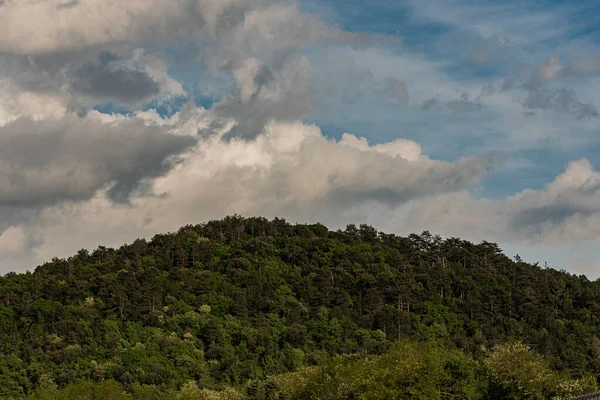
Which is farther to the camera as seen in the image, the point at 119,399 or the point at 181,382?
the point at 181,382

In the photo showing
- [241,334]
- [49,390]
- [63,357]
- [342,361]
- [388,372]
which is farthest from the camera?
[241,334]

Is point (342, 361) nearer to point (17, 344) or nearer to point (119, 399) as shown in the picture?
point (119, 399)

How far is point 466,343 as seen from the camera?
198 metres

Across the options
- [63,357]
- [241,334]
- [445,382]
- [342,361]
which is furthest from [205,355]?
[445,382]

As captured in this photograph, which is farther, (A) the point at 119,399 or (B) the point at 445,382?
(A) the point at 119,399

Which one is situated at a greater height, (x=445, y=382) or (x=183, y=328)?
(x=183, y=328)

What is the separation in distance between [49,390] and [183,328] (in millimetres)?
40741

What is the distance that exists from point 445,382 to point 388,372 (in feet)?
30.1

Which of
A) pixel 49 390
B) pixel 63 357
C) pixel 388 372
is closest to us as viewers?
pixel 388 372

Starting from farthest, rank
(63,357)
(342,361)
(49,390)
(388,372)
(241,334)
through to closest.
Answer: (241,334) < (63,357) < (49,390) < (342,361) < (388,372)

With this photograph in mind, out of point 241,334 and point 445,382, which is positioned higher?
point 241,334

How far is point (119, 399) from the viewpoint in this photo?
133750 mm

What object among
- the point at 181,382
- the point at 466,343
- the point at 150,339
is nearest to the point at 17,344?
the point at 150,339

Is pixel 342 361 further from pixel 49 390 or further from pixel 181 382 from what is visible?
pixel 49 390
